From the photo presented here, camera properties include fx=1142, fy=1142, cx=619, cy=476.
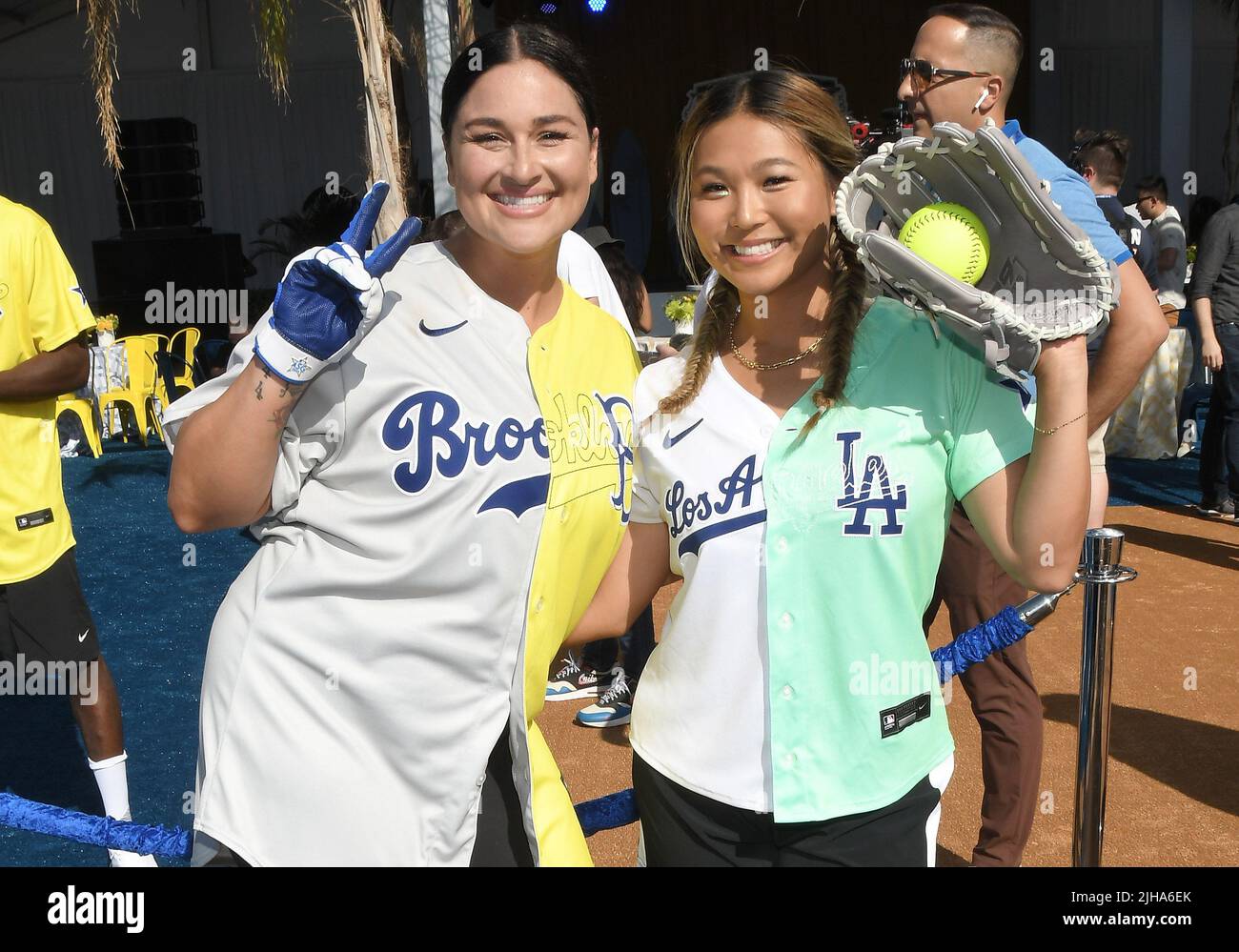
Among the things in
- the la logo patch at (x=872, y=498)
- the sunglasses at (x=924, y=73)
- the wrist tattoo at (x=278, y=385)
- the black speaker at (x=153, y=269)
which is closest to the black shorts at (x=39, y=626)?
the wrist tattoo at (x=278, y=385)

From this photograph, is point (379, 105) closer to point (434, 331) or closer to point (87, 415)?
point (87, 415)

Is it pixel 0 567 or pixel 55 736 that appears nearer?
pixel 0 567

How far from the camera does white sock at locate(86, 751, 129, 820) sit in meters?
3.56

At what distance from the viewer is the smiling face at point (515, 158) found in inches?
74.2

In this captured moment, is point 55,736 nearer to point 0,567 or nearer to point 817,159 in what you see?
point 0,567

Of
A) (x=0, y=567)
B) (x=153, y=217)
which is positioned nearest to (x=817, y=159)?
(x=0, y=567)

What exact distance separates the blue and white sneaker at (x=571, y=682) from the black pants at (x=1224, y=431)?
462 centimetres

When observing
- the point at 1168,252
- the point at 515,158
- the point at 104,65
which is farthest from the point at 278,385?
the point at 1168,252

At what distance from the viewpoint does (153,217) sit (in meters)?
16.5

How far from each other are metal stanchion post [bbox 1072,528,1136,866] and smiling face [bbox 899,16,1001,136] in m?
1.53

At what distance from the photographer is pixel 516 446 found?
1.79m
